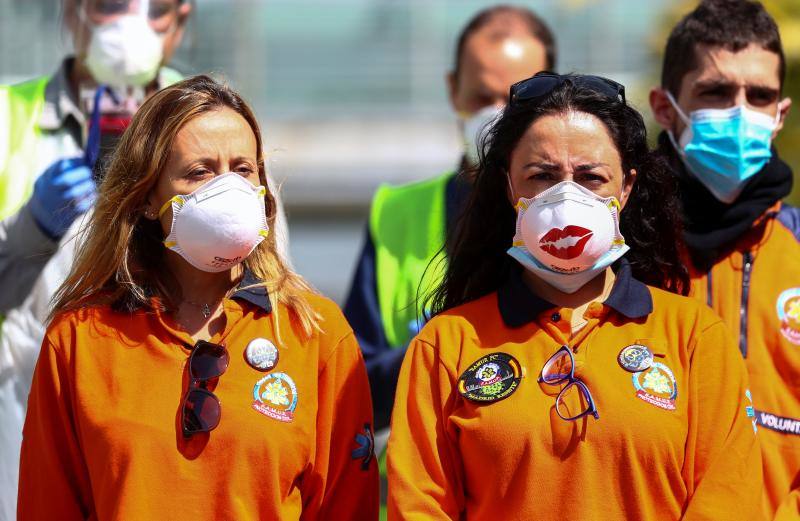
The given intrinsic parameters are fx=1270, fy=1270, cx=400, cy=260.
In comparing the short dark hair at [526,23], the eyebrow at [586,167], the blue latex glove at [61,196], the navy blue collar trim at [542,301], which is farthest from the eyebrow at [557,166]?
the short dark hair at [526,23]

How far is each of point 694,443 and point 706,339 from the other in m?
0.31

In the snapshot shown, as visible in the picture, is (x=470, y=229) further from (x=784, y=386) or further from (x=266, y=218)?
(x=784, y=386)

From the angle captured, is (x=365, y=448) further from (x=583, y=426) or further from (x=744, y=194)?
(x=744, y=194)

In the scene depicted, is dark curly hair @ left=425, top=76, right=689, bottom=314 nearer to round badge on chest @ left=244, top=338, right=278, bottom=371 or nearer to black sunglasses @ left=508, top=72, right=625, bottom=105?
black sunglasses @ left=508, top=72, right=625, bottom=105

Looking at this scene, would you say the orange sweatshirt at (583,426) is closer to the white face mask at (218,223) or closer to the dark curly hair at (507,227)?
the dark curly hair at (507,227)

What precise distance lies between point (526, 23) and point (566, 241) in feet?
7.16

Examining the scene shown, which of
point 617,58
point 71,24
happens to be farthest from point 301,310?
point 617,58

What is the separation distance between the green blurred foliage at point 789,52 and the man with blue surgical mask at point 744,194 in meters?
5.23

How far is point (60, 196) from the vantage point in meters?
4.41

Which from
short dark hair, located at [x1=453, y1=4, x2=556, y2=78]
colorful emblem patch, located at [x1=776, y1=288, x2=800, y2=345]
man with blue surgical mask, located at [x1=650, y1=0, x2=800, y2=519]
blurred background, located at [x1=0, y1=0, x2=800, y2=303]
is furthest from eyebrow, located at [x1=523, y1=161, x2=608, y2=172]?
blurred background, located at [x1=0, y1=0, x2=800, y2=303]

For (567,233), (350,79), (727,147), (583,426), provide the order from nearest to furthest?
1. (583,426)
2. (567,233)
3. (727,147)
4. (350,79)

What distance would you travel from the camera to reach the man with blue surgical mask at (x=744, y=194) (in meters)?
3.99

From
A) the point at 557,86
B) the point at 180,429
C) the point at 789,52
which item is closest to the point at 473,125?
the point at 557,86

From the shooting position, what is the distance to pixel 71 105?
4867 mm
